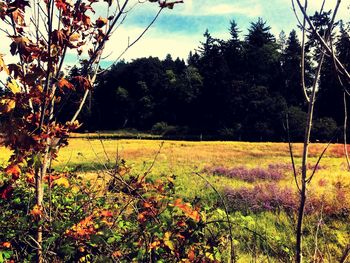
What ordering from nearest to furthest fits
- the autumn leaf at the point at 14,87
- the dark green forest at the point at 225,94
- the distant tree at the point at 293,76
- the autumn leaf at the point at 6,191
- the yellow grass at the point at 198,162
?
the autumn leaf at the point at 14,87, the autumn leaf at the point at 6,191, the yellow grass at the point at 198,162, the dark green forest at the point at 225,94, the distant tree at the point at 293,76

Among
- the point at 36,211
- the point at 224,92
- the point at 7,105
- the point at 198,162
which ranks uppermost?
the point at 224,92

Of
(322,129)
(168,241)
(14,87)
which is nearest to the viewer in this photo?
(14,87)

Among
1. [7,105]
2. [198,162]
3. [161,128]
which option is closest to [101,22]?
[7,105]

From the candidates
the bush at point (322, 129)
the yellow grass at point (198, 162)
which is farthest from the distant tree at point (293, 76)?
the yellow grass at point (198, 162)

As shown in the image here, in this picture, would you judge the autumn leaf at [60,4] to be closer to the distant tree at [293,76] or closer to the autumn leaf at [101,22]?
the autumn leaf at [101,22]

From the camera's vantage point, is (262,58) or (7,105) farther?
(262,58)

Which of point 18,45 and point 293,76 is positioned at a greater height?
point 293,76

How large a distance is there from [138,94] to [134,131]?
13.9m

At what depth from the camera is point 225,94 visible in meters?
69.4

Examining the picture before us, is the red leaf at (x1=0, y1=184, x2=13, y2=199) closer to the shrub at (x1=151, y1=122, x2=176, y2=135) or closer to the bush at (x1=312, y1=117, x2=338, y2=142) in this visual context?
the bush at (x1=312, y1=117, x2=338, y2=142)

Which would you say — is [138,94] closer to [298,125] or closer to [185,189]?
[298,125]

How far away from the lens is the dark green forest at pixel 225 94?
61562mm

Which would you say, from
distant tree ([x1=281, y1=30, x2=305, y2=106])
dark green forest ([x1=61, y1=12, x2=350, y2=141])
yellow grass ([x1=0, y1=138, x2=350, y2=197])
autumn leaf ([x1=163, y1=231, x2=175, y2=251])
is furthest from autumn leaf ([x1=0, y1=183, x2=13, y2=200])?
distant tree ([x1=281, y1=30, x2=305, y2=106])

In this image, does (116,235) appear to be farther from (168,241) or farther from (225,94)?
(225,94)
